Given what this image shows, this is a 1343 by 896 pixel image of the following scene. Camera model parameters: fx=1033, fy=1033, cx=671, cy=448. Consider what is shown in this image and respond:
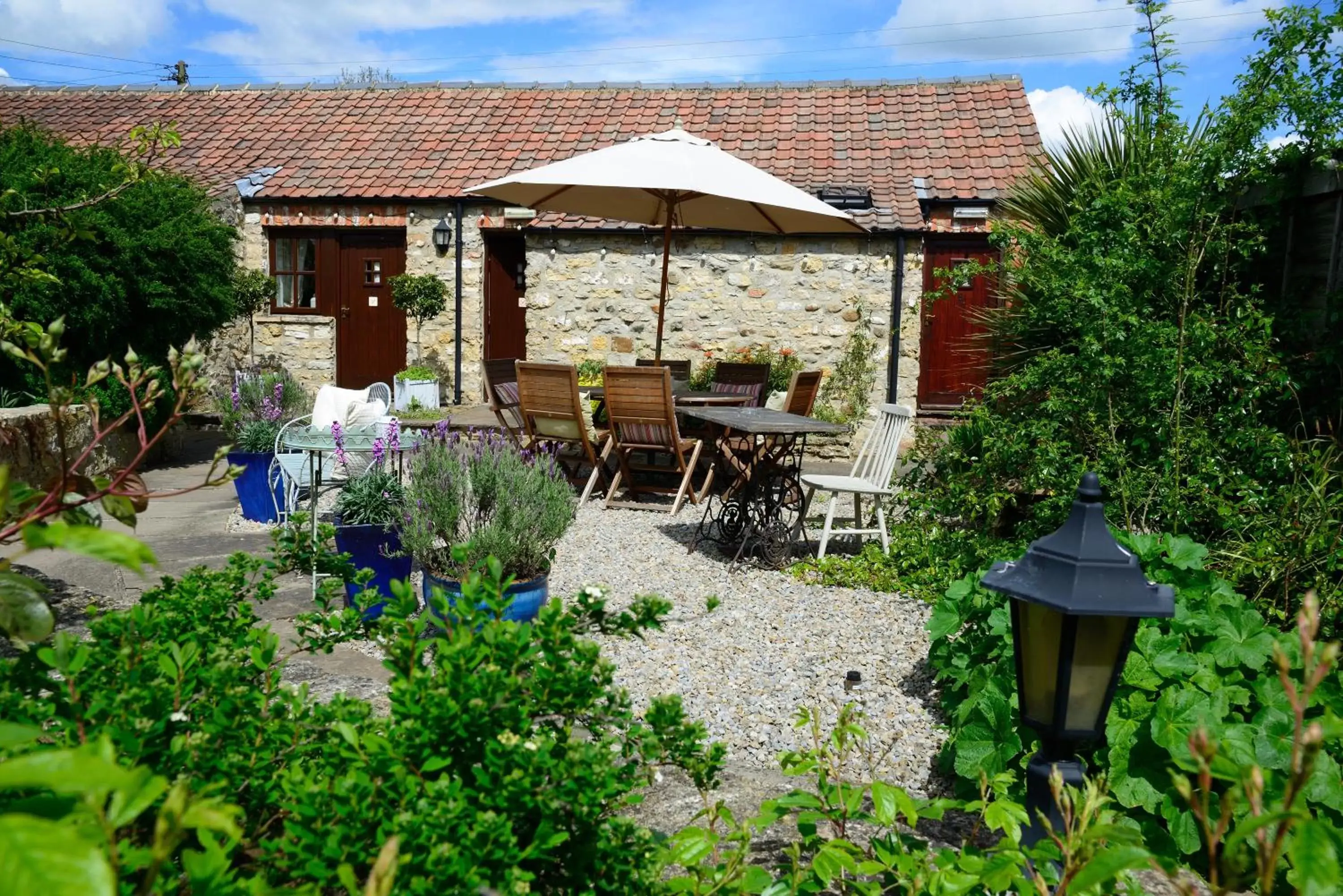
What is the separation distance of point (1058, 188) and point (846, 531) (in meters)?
2.58

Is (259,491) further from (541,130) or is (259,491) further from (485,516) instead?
(541,130)

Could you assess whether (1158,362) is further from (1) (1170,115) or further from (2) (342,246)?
(2) (342,246)

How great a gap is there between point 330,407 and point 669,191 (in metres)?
3.28

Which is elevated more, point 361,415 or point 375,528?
point 361,415

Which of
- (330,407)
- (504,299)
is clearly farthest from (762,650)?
(504,299)

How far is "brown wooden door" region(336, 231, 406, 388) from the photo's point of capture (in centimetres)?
1252

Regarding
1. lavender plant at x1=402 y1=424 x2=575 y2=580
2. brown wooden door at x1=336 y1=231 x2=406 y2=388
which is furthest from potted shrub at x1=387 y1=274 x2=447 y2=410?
lavender plant at x1=402 y1=424 x2=575 y2=580

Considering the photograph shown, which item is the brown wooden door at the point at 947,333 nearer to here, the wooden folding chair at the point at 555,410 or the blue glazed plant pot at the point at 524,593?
the wooden folding chair at the point at 555,410

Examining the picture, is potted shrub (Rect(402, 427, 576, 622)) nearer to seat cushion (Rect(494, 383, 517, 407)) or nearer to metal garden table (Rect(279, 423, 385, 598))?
metal garden table (Rect(279, 423, 385, 598))

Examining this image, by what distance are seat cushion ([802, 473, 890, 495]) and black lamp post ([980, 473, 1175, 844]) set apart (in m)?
3.74

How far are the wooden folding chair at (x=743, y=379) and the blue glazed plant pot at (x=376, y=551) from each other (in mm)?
4493

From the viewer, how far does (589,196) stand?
26.5 ft

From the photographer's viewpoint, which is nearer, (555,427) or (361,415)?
(361,415)

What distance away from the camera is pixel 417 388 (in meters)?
11.1
